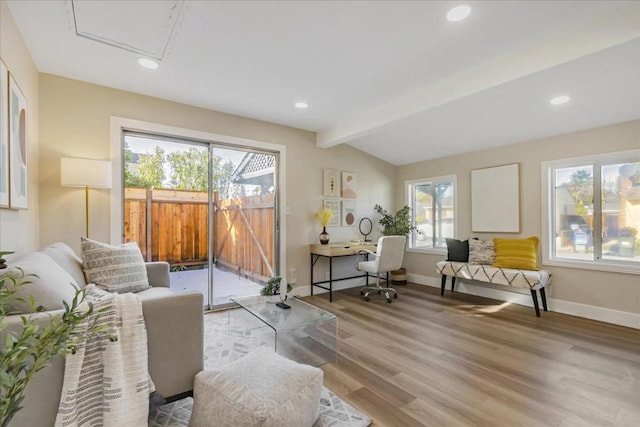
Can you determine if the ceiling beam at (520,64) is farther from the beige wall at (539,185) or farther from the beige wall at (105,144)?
the beige wall at (539,185)

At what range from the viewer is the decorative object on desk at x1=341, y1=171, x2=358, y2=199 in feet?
15.9

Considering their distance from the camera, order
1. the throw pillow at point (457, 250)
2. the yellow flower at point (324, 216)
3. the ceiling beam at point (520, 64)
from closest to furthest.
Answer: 1. the ceiling beam at point (520, 64)
2. the throw pillow at point (457, 250)
3. the yellow flower at point (324, 216)

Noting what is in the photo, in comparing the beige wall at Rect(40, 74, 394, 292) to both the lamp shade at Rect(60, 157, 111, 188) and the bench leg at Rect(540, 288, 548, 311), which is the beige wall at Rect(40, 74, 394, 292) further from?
the bench leg at Rect(540, 288, 548, 311)

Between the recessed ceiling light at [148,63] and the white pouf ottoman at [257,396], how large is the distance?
2470 millimetres

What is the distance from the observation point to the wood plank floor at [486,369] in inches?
69.7

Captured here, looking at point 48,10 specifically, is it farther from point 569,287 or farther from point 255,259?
point 569,287

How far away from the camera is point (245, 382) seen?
162cm

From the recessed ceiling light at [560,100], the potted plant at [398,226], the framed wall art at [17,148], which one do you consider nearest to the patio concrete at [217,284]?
the framed wall art at [17,148]

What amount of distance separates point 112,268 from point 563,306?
4.65 metres

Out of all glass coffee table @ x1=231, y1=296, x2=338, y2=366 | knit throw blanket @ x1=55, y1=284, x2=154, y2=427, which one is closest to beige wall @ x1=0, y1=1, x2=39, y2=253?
knit throw blanket @ x1=55, y1=284, x2=154, y2=427

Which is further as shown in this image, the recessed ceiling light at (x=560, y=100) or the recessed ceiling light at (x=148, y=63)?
the recessed ceiling light at (x=560, y=100)

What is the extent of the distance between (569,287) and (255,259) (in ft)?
12.6

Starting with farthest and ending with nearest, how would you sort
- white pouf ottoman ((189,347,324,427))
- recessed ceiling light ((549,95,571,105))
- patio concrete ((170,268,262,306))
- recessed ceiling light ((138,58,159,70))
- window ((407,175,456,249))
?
window ((407,175,456,249))
patio concrete ((170,268,262,306))
recessed ceiling light ((549,95,571,105))
recessed ceiling light ((138,58,159,70))
white pouf ottoman ((189,347,324,427))

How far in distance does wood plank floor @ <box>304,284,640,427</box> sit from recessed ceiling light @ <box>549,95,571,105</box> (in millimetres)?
2266
